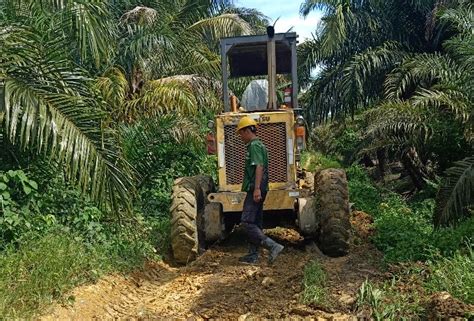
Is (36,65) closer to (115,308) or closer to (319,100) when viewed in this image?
(115,308)

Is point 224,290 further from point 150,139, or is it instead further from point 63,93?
point 150,139

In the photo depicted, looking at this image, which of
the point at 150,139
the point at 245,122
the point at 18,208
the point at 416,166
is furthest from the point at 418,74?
the point at 18,208

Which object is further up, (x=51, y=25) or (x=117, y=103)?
(x=51, y=25)

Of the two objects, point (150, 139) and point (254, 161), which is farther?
point (150, 139)

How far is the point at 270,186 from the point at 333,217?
0.97 m

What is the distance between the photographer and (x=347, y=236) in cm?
672

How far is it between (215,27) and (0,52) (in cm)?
918

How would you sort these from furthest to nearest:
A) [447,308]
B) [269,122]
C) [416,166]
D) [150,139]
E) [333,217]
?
1. [416,166]
2. [150,139]
3. [269,122]
4. [333,217]
5. [447,308]

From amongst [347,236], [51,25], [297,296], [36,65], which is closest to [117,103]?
[51,25]

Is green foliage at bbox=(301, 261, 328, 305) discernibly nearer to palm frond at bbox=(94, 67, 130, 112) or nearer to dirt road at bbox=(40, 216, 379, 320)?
dirt road at bbox=(40, 216, 379, 320)

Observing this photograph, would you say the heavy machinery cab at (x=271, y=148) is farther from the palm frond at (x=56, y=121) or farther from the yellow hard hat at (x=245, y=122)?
the palm frond at (x=56, y=121)

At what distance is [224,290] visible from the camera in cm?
571

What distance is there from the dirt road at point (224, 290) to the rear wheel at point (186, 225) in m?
0.16

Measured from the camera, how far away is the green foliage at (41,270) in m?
4.67
